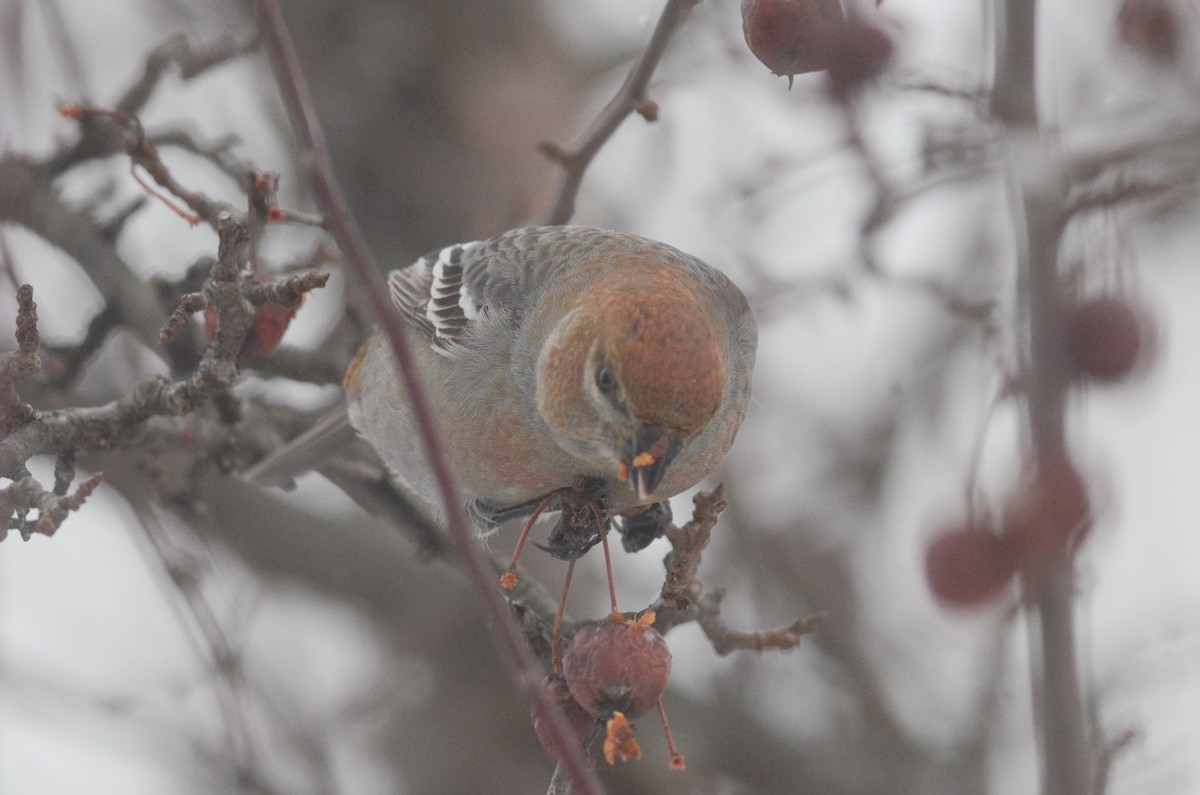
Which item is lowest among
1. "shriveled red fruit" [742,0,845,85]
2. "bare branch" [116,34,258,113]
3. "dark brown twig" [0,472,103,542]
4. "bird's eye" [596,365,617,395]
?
"dark brown twig" [0,472,103,542]

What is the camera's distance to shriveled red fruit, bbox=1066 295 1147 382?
3764mm

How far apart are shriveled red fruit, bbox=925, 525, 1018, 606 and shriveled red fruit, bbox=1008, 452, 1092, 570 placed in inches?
5.9

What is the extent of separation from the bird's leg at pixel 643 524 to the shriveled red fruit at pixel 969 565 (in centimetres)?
87

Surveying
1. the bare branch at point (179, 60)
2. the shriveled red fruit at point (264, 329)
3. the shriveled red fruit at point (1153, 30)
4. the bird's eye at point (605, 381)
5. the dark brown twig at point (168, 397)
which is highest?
the shriveled red fruit at point (1153, 30)

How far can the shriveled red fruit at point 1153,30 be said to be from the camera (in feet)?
12.7

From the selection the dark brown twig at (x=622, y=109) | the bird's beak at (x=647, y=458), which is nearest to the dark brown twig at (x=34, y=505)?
the bird's beak at (x=647, y=458)

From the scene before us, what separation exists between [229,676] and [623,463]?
1.41m

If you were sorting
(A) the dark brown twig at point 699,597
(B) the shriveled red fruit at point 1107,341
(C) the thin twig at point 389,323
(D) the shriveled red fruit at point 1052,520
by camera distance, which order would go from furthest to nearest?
1. (B) the shriveled red fruit at point 1107,341
2. (D) the shriveled red fruit at point 1052,520
3. (A) the dark brown twig at point 699,597
4. (C) the thin twig at point 389,323

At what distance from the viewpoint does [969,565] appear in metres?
3.81

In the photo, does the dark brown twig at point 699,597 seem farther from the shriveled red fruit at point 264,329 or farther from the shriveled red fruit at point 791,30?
the shriveled red fruit at point 264,329

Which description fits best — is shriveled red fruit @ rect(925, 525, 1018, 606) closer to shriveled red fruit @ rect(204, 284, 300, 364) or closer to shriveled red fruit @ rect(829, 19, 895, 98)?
shriveled red fruit @ rect(829, 19, 895, 98)

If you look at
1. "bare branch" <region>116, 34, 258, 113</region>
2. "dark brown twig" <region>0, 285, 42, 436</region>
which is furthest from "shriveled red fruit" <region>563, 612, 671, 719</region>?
"bare branch" <region>116, 34, 258, 113</region>

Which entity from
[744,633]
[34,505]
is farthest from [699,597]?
[34,505]

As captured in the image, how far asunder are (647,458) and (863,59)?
1.50m
